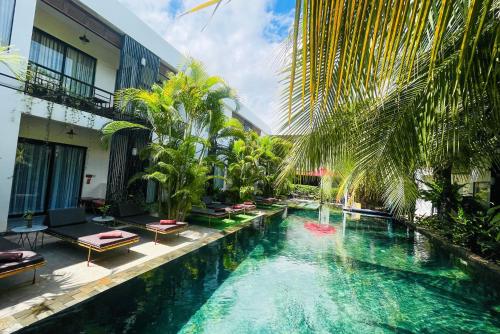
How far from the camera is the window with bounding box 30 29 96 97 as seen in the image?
1000 centimetres

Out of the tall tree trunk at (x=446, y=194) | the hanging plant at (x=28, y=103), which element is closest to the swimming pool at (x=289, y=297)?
Answer: the tall tree trunk at (x=446, y=194)

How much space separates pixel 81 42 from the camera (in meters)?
11.4

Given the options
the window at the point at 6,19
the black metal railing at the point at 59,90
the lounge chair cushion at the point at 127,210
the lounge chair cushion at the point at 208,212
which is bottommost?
the lounge chair cushion at the point at 208,212

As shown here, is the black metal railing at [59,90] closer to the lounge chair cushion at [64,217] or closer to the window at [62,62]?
the window at [62,62]

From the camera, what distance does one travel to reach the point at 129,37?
38.2 ft

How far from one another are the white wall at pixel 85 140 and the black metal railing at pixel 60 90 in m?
1.28

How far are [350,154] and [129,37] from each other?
37.4 ft

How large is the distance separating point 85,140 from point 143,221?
5571 millimetres

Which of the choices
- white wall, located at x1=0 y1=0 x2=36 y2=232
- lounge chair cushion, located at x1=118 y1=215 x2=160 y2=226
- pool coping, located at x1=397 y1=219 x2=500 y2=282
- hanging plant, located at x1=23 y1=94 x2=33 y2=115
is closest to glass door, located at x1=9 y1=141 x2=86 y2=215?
white wall, located at x1=0 y1=0 x2=36 y2=232

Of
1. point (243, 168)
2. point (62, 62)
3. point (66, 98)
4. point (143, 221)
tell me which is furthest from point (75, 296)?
point (243, 168)

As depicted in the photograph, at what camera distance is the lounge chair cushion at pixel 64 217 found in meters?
7.41

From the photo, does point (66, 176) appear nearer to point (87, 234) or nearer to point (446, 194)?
point (87, 234)

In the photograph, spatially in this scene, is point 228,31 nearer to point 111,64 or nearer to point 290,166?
point 290,166

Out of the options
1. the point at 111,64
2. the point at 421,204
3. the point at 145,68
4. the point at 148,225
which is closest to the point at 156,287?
the point at 148,225
